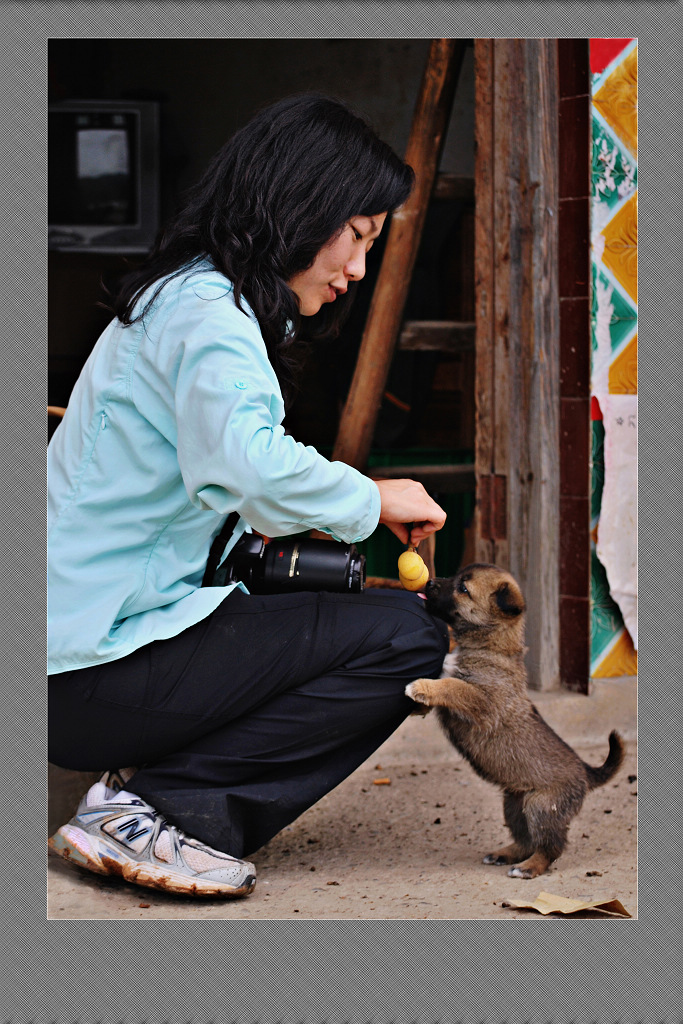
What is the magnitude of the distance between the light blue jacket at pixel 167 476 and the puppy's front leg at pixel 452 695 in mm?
467

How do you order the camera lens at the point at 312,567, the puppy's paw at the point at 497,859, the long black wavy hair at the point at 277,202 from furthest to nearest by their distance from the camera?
the puppy's paw at the point at 497,859 < the camera lens at the point at 312,567 < the long black wavy hair at the point at 277,202

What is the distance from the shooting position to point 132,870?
2.04 metres

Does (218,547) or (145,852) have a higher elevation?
(218,547)

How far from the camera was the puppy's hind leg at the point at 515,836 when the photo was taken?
7.75ft

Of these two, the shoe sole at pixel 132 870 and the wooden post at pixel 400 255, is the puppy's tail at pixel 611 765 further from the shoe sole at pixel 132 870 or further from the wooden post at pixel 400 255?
the wooden post at pixel 400 255

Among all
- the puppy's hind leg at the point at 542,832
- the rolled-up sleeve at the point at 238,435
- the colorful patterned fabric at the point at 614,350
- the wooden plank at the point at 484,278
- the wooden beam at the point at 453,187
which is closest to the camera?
the rolled-up sleeve at the point at 238,435

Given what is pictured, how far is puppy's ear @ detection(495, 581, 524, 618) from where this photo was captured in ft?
7.77

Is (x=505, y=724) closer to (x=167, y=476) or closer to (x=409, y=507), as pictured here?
(x=409, y=507)

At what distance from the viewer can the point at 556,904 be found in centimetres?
210

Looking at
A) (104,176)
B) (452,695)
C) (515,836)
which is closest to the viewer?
(452,695)

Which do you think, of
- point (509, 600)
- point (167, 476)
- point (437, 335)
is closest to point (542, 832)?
point (509, 600)

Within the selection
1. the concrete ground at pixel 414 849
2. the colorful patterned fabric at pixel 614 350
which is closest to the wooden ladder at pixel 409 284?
the colorful patterned fabric at pixel 614 350

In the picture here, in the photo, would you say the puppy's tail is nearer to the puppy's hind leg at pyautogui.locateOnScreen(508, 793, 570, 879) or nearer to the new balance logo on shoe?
the puppy's hind leg at pyautogui.locateOnScreen(508, 793, 570, 879)

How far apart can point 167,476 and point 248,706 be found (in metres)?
Answer: 0.54
